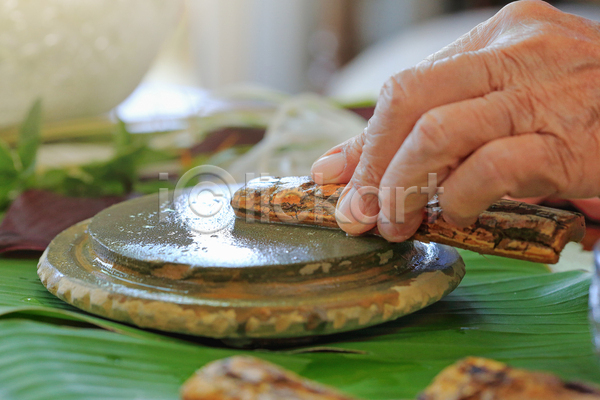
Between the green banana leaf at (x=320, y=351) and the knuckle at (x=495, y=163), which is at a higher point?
the knuckle at (x=495, y=163)

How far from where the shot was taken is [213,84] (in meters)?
3.98

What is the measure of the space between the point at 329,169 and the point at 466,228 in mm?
238

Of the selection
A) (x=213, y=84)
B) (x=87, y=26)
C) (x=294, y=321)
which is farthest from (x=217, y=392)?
(x=213, y=84)

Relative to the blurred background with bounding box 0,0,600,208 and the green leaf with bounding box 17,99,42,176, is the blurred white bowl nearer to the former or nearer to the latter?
the blurred background with bounding box 0,0,600,208

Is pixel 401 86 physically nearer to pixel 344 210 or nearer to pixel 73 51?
pixel 344 210

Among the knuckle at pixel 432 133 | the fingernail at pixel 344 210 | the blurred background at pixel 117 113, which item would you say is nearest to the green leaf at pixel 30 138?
the blurred background at pixel 117 113

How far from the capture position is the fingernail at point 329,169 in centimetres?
78

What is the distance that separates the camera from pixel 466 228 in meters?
0.64

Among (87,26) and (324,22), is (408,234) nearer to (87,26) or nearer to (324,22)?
(87,26)

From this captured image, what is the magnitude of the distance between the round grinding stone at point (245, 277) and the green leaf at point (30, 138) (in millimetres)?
657

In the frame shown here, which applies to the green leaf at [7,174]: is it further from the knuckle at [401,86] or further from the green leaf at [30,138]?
the knuckle at [401,86]

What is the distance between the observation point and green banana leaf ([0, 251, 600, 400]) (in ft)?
1.63

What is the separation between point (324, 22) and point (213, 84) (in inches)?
49.5

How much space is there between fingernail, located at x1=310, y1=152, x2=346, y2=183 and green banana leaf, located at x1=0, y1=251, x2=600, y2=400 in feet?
0.82
